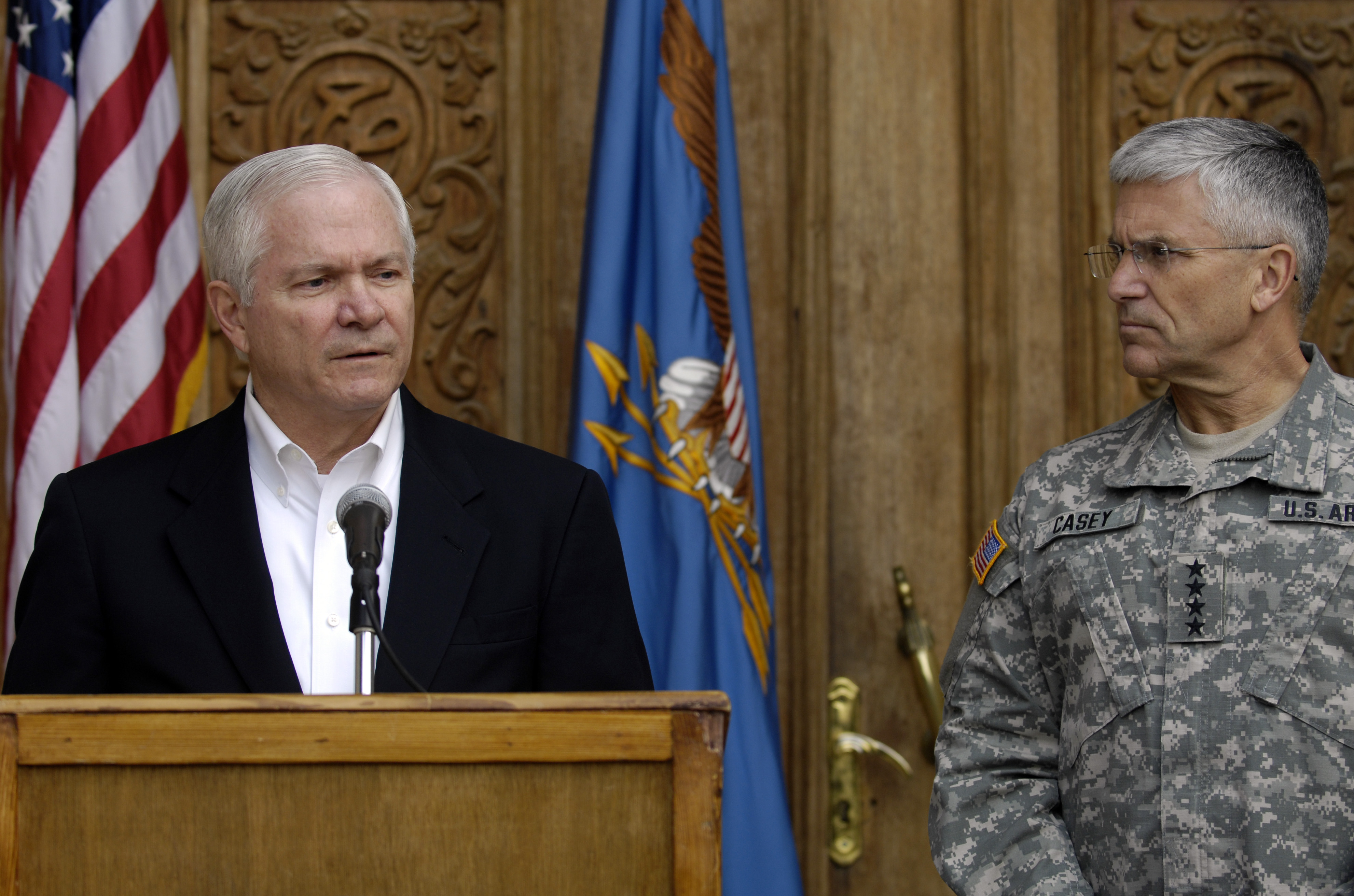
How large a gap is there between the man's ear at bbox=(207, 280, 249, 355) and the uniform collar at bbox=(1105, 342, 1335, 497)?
4.02ft

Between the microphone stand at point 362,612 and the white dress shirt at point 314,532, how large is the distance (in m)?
0.30

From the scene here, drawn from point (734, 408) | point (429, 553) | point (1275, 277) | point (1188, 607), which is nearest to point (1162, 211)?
point (1275, 277)

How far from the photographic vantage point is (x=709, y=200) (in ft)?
9.36

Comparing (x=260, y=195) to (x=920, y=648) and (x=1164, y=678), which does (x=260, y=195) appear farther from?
(x=920, y=648)

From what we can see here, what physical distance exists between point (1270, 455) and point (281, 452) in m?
1.31

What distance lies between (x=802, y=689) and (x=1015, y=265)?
1.08 metres

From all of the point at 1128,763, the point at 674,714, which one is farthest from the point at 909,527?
the point at 674,714

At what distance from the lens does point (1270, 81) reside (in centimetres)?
319

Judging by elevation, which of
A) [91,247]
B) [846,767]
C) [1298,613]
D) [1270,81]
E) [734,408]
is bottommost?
[846,767]

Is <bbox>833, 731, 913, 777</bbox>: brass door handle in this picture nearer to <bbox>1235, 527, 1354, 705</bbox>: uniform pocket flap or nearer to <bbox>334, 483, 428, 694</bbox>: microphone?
<bbox>1235, 527, 1354, 705</bbox>: uniform pocket flap

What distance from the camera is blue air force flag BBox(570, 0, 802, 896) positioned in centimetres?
275

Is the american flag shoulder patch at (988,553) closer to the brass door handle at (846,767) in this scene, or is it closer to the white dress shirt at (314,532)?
the white dress shirt at (314,532)

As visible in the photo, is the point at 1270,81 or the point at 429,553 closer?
the point at 429,553

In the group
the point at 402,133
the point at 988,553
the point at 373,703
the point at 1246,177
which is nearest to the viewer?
the point at 373,703
